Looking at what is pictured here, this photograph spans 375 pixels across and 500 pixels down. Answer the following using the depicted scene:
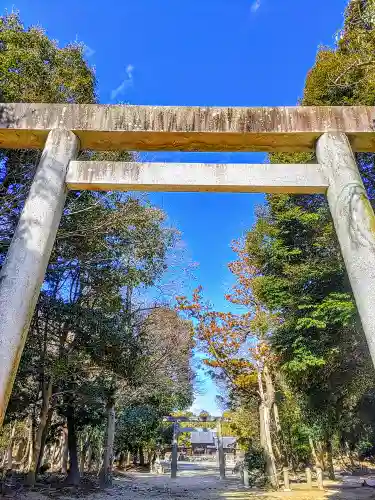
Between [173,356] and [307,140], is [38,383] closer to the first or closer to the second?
[173,356]

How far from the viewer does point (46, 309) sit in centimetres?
1098

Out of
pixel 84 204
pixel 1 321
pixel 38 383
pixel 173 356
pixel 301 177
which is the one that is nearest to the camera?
pixel 1 321

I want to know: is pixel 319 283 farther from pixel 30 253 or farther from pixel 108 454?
pixel 108 454

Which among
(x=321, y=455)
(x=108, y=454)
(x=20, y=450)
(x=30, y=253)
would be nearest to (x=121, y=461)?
(x=20, y=450)

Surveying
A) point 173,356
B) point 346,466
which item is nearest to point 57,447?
point 173,356

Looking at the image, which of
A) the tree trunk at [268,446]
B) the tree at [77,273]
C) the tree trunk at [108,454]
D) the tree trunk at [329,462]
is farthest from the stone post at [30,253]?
the tree trunk at [329,462]

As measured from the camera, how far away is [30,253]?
344 centimetres

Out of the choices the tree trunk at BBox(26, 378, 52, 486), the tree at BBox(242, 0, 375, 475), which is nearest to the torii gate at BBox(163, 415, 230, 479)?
the tree at BBox(242, 0, 375, 475)

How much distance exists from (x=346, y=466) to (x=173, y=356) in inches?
505

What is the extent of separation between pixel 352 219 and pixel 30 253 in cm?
310

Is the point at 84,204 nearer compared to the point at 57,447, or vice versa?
the point at 84,204

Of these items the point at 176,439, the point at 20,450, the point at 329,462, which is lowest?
the point at 329,462

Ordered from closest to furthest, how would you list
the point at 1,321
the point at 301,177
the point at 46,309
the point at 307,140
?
the point at 1,321 → the point at 301,177 → the point at 307,140 → the point at 46,309

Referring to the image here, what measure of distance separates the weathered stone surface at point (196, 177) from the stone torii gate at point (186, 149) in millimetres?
11
